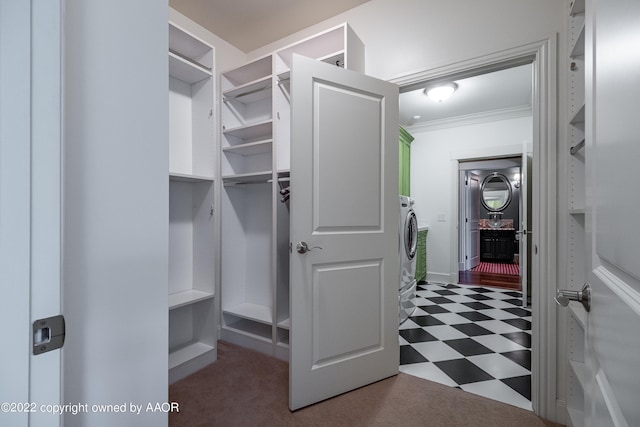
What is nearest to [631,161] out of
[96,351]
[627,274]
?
[627,274]

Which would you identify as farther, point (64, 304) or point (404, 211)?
point (404, 211)

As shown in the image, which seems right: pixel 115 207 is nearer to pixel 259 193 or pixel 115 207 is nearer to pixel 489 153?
pixel 259 193

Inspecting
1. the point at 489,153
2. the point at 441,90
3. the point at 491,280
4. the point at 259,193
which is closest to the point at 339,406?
the point at 259,193

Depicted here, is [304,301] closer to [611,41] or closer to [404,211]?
[611,41]

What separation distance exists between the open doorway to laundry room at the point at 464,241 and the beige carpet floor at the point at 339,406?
0.51 ft

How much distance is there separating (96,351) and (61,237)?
0.31 m

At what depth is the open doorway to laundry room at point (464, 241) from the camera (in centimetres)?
200

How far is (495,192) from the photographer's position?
7102mm

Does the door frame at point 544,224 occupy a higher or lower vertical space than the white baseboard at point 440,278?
higher

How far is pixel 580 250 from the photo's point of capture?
1509 millimetres

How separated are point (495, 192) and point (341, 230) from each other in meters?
6.85

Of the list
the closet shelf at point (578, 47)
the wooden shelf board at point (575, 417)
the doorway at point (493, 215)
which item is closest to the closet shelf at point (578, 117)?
the closet shelf at point (578, 47)
